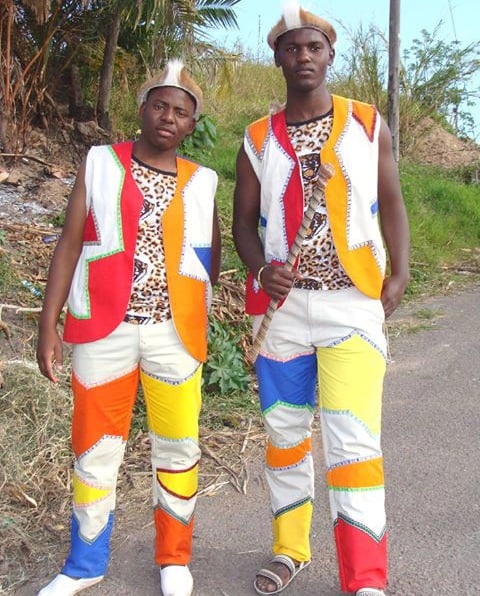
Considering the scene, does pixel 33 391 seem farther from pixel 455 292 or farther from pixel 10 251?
pixel 455 292

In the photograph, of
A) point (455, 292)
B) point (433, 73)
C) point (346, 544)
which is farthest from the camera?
point (433, 73)

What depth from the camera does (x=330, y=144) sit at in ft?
8.80

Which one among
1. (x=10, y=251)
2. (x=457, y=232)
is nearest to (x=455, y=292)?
(x=457, y=232)

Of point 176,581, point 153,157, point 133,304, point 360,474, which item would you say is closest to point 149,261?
point 133,304

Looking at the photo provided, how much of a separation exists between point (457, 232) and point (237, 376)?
5605 mm

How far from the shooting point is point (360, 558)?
261 centimetres

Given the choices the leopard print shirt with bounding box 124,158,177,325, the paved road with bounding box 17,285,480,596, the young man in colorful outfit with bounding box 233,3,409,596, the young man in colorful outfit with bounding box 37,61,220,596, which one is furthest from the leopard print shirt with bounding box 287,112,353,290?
the paved road with bounding box 17,285,480,596

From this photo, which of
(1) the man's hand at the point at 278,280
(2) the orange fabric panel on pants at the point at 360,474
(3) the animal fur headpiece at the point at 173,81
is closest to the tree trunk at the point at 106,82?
(3) the animal fur headpiece at the point at 173,81

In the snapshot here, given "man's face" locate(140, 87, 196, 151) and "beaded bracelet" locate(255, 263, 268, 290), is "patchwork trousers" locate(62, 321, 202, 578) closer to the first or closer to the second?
"beaded bracelet" locate(255, 263, 268, 290)

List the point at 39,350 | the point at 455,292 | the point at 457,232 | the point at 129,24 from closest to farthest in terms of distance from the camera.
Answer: the point at 39,350 < the point at 455,292 < the point at 129,24 < the point at 457,232

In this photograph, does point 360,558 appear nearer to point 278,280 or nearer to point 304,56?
point 278,280

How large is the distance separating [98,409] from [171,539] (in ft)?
1.95

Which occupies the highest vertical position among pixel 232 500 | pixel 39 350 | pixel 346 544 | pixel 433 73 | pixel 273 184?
pixel 433 73

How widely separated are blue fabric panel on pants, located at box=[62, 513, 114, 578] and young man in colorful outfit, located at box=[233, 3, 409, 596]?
0.77 m
